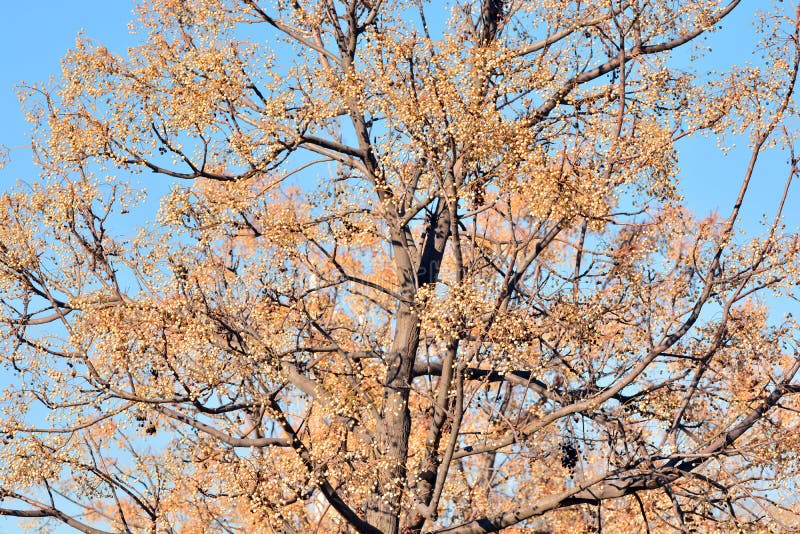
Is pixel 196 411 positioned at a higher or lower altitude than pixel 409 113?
lower

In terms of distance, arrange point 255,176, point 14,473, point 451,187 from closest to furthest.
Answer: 1. point 451,187
2. point 14,473
3. point 255,176

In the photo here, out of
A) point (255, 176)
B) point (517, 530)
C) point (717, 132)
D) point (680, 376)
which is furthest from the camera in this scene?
point (517, 530)

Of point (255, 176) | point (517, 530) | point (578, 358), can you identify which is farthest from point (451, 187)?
point (517, 530)

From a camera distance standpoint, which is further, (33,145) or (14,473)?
(33,145)

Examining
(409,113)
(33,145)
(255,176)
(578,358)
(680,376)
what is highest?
(33,145)

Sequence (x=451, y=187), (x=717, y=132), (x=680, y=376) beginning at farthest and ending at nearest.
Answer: (x=717, y=132) → (x=680, y=376) → (x=451, y=187)

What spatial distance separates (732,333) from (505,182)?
4.51 meters

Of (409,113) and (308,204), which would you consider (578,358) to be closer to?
(409,113)

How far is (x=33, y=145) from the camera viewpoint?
Answer: 1576 cm

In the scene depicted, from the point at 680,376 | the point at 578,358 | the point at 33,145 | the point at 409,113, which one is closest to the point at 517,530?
the point at 578,358

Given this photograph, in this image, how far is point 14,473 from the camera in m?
14.1

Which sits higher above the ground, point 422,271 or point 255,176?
point 255,176

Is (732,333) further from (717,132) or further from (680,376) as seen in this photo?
(717,132)

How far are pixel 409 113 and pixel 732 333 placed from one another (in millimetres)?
5966
